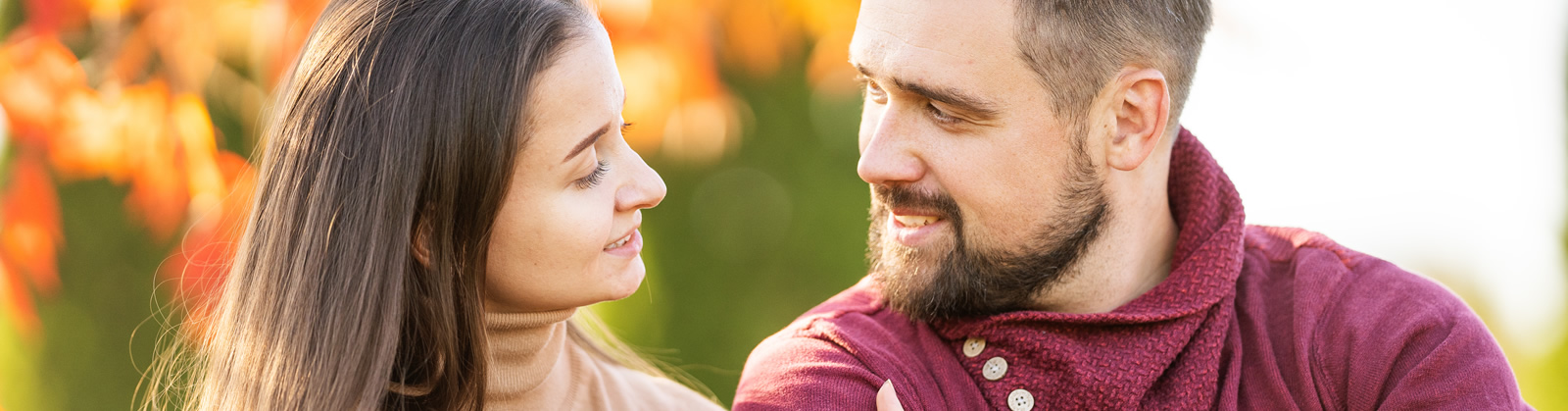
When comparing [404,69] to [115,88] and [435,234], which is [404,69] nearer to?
[435,234]

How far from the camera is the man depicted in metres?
2.00

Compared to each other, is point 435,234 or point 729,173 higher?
point 435,234

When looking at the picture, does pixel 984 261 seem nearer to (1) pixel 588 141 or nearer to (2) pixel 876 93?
(2) pixel 876 93

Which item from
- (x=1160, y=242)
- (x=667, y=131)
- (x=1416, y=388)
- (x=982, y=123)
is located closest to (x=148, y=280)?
(x=667, y=131)

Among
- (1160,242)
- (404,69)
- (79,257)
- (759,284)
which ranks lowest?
(759,284)

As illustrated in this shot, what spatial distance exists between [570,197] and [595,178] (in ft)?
0.19

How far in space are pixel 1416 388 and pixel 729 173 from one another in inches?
74.7

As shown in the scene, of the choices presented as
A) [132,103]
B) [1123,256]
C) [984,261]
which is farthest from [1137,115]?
[132,103]

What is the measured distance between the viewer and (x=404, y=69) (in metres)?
1.80

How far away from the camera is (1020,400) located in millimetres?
2029

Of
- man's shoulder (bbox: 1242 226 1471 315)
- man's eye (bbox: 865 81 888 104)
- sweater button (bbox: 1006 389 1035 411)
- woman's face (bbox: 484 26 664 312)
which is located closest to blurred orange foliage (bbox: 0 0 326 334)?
woman's face (bbox: 484 26 664 312)

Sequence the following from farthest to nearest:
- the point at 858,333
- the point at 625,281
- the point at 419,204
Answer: the point at 858,333 → the point at 625,281 → the point at 419,204

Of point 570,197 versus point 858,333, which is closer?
point 570,197

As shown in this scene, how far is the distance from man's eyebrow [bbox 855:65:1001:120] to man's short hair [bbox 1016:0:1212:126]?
104 millimetres
